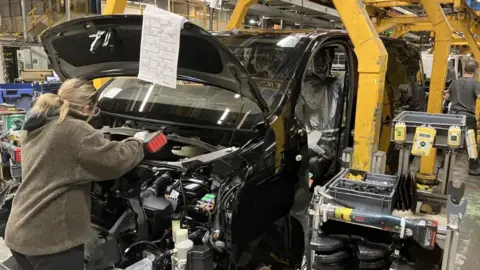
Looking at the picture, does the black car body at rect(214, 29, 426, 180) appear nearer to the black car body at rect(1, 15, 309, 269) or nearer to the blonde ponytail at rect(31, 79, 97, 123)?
the black car body at rect(1, 15, 309, 269)

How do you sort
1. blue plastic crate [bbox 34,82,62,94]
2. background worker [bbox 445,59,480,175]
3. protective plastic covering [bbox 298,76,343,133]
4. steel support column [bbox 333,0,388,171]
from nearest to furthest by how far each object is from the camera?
1. steel support column [bbox 333,0,388,171]
2. protective plastic covering [bbox 298,76,343,133]
3. background worker [bbox 445,59,480,175]
4. blue plastic crate [bbox 34,82,62,94]

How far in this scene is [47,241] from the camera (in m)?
1.84

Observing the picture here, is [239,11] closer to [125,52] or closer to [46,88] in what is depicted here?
[46,88]

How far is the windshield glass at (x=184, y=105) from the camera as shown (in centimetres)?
280

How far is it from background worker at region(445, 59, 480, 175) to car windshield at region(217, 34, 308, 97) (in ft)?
13.7

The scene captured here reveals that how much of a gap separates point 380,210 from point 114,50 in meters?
1.82

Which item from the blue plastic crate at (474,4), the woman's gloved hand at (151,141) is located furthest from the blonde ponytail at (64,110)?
the blue plastic crate at (474,4)

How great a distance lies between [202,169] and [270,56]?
1116 millimetres

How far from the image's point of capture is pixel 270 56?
122 inches

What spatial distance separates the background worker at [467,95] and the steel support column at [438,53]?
122 cm

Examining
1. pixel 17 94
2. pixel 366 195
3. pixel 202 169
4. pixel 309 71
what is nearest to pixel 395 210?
pixel 366 195

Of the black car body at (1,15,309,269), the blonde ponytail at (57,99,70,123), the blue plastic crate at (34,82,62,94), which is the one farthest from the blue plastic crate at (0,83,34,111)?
the blonde ponytail at (57,99,70,123)

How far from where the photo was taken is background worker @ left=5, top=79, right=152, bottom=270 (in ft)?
5.97

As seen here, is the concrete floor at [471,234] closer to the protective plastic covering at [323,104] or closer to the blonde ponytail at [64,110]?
the protective plastic covering at [323,104]
